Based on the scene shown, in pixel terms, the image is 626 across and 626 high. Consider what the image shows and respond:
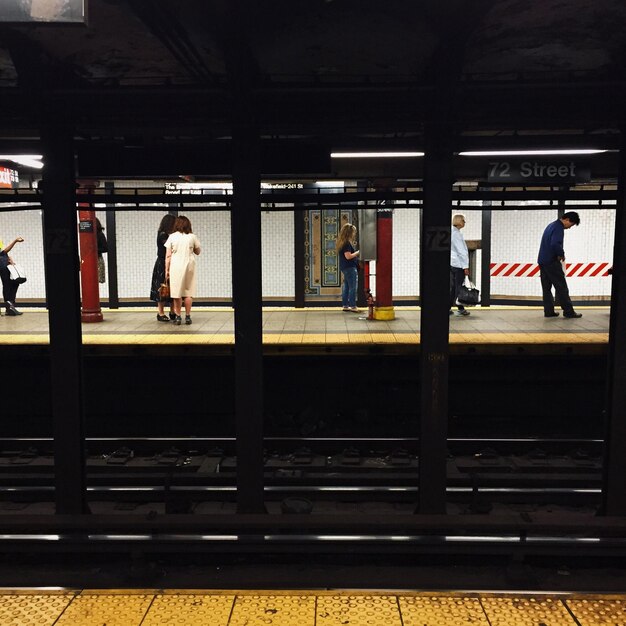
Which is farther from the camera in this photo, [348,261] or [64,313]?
[348,261]

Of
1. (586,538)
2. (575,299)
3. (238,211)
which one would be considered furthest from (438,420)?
(575,299)

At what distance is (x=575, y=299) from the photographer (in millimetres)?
12477

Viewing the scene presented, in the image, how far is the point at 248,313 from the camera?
11.4 ft

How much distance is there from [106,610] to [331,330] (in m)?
5.23

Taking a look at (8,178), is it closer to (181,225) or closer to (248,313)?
(181,225)

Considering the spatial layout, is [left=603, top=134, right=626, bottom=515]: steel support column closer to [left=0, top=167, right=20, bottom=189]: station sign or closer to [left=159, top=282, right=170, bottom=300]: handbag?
[left=159, top=282, right=170, bottom=300]: handbag

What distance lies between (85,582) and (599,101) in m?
3.75

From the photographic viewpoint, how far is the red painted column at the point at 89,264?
8.77m

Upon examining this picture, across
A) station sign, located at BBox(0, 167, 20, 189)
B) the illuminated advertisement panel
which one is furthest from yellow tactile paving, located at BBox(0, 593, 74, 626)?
station sign, located at BBox(0, 167, 20, 189)

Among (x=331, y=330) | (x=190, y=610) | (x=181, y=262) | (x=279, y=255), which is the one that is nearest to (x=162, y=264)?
(x=181, y=262)

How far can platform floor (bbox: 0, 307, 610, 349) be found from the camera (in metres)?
6.66

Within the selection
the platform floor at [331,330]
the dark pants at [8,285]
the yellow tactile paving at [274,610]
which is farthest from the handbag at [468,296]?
the dark pants at [8,285]

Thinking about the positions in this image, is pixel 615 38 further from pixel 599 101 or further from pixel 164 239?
pixel 164 239

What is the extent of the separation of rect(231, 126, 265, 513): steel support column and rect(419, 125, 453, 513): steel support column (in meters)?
0.97
